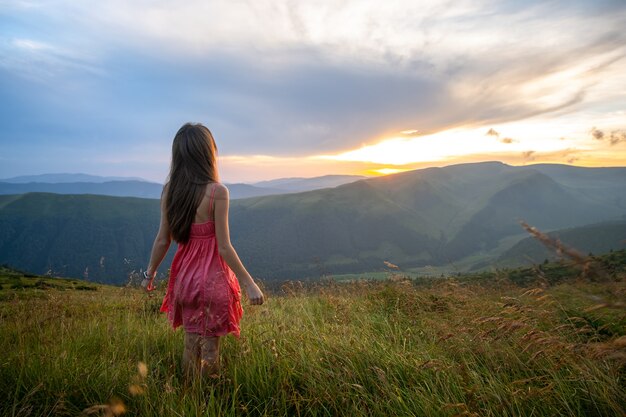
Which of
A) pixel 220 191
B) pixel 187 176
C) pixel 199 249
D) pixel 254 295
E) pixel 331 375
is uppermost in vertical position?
pixel 187 176

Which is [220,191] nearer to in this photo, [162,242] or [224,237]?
[224,237]

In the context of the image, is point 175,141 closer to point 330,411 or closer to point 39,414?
point 39,414

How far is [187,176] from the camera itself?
12.1 ft

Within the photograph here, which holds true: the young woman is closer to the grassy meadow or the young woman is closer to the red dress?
the red dress

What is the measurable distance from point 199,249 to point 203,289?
0.46 m

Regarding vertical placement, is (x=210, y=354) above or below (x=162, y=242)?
below

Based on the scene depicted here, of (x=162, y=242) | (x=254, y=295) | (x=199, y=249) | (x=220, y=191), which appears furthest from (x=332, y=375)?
(x=162, y=242)

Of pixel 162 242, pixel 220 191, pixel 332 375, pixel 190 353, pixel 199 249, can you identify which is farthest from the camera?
pixel 162 242

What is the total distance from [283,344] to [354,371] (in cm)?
112

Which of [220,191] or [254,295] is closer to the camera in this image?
[254,295]

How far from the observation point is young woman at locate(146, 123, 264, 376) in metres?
3.54

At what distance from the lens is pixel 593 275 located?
4.17 ft

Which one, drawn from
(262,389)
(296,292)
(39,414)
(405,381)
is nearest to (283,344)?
(262,389)

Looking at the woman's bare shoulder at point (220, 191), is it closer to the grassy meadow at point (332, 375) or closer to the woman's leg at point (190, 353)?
the woman's leg at point (190, 353)
